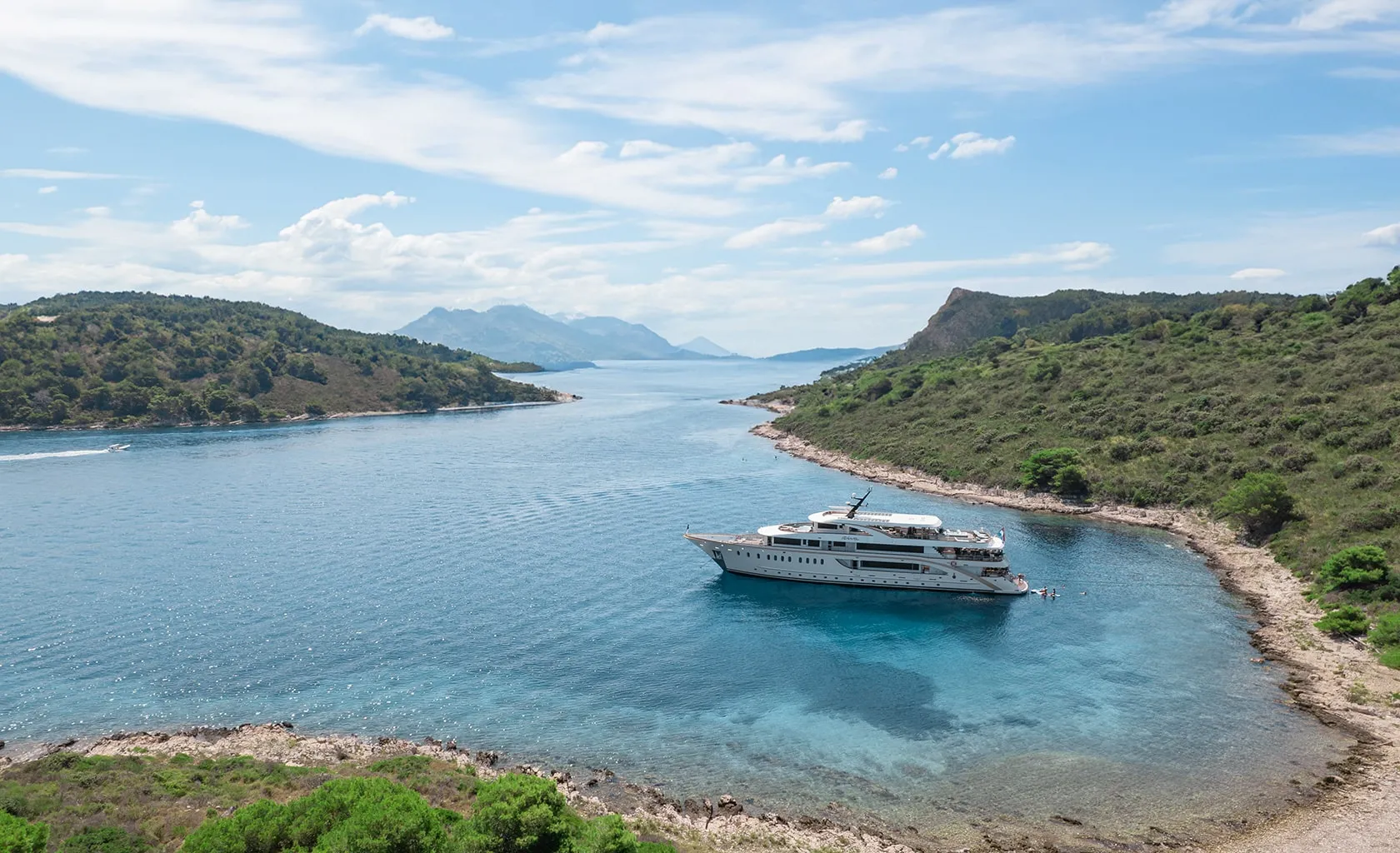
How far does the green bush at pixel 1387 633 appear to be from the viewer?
171 feet

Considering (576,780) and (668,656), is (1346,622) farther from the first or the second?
(576,780)

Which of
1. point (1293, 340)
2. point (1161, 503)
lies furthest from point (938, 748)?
point (1293, 340)

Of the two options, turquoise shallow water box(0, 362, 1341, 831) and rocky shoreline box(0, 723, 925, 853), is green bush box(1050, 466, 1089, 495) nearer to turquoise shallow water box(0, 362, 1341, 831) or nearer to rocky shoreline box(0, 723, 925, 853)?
turquoise shallow water box(0, 362, 1341, 831)

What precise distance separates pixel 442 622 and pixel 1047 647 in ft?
157

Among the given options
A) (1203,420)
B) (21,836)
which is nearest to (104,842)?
(21,836)

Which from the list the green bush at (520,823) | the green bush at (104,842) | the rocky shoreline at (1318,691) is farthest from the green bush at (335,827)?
the rocky shoreline at (1318,691)

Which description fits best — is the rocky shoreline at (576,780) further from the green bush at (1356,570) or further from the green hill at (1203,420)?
the green bush at (1356,570)

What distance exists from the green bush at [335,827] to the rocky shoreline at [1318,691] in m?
34.7

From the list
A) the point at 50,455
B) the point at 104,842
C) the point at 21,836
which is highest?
the point at 50,455

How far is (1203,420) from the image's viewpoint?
10619 centimetres

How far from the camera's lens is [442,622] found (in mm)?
63000

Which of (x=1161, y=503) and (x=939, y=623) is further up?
(x=1161, y=503)

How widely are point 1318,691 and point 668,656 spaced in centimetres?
4245

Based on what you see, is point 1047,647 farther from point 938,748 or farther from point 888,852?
point 888,852
